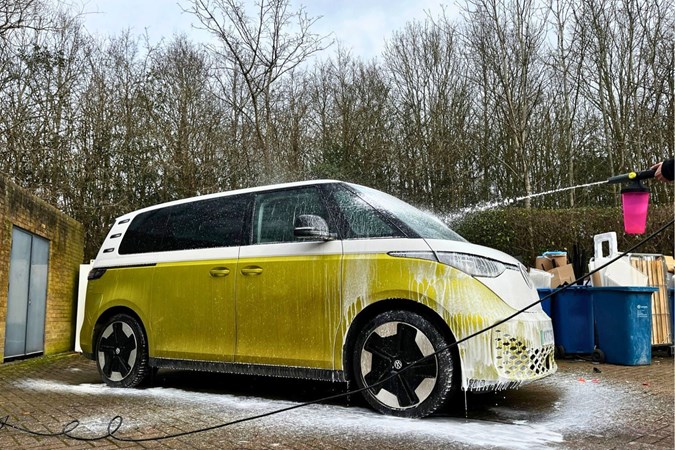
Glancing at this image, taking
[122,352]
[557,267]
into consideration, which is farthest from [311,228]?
[557,267]

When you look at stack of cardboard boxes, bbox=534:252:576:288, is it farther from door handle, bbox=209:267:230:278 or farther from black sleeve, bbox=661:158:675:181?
black sleeve, bbox=661:158:675:181

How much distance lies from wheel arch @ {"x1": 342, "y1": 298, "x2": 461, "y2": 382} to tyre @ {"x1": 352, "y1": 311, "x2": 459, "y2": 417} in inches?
2.4

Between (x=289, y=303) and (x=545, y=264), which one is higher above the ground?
(x=545, y=264)

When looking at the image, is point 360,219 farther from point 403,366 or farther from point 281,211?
point 403,366

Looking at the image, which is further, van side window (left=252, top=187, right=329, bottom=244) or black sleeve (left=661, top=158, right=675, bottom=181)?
van side window (left=252, top=187, right=329, bottom=244)

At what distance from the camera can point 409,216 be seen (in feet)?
14.9

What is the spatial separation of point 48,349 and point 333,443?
8739mm

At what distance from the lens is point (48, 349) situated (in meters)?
10.2

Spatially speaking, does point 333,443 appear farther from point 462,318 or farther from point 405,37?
point 405,37

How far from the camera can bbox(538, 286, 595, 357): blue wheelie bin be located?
25.1 ft

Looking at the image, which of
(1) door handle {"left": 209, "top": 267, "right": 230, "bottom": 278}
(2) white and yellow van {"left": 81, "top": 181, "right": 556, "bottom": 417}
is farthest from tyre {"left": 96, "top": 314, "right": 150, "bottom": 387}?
(1) door handle {"left": 209, "top": 267, "right": 230, "bottom": 278}

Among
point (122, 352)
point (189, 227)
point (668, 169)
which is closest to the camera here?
point (668, 169)

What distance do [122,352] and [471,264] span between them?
3627mm

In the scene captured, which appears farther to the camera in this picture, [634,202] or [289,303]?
[289,303]
